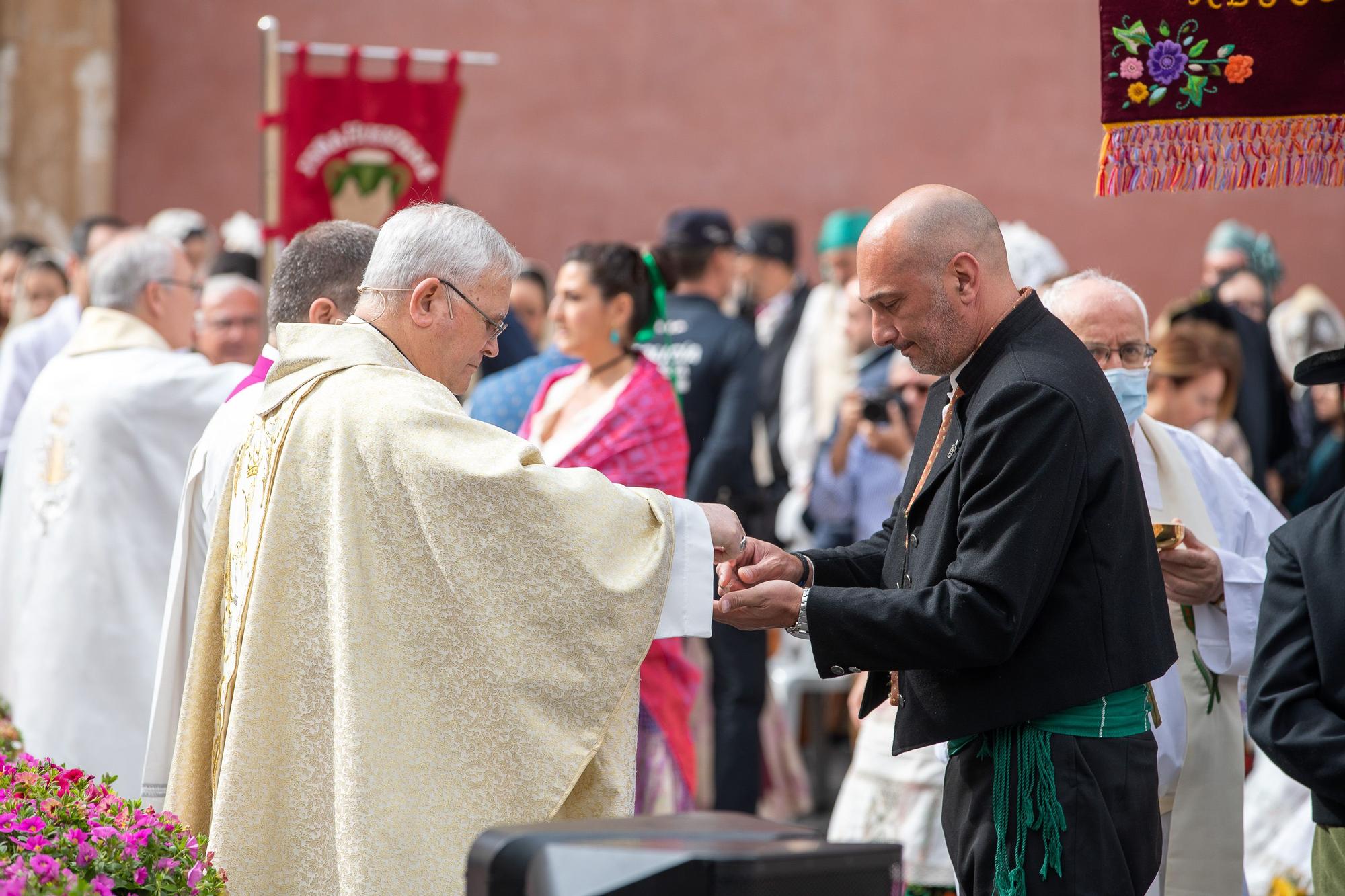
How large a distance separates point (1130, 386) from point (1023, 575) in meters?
1.12

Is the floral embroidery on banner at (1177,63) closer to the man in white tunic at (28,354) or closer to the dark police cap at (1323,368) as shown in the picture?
the dark police cap at (1323,368)

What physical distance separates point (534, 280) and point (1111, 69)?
5.39 metres

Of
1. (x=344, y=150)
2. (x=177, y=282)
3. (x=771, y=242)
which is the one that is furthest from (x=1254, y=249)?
(x=177, y=282)

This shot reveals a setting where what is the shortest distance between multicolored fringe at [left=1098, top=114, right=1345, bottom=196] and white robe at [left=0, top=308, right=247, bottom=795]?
264 cm

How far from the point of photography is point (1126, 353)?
400 cm

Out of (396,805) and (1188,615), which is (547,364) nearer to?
(1188,615)

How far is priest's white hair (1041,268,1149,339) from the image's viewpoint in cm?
405

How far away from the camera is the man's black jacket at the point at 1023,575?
303cm

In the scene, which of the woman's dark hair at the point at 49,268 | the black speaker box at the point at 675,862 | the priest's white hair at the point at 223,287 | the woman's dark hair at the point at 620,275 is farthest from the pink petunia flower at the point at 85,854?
the woman's dark hair at the point at 49,268

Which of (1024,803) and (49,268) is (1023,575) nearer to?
(1024,803)

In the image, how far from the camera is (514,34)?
39.2ft

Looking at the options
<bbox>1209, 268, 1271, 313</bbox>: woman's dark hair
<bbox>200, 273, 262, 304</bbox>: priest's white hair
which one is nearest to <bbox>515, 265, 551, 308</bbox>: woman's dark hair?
<bbox>200, 273, 262, 304</bbox>: priest's white hair

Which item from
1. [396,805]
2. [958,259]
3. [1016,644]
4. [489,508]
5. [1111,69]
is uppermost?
[1111,69]

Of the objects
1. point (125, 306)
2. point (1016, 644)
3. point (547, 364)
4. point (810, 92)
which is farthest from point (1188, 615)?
point (810, 92)
